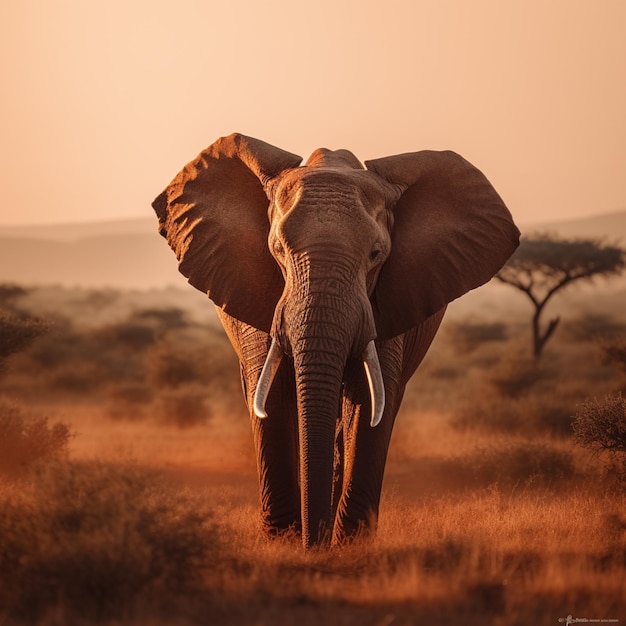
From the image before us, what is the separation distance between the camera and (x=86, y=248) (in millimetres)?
117500

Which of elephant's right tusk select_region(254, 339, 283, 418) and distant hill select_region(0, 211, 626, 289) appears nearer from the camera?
elephant's right tusk select_region(254, 339, 283, 418)

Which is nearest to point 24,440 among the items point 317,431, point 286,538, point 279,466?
point 279,466

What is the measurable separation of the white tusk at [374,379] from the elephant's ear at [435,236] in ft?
2.13

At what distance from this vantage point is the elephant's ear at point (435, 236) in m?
9.78

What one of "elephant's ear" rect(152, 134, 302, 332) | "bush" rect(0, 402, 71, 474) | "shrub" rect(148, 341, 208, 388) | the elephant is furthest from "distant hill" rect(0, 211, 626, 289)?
the elephant

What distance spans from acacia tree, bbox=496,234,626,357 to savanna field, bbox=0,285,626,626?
3513mm

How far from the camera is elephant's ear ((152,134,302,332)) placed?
32.1 feet

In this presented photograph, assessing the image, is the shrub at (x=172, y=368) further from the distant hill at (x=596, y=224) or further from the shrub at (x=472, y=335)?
the distant hill at (x=596, y=224)

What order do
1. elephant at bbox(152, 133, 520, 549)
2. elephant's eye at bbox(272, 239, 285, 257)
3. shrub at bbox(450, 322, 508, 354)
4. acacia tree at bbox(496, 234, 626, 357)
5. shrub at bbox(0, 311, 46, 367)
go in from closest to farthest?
elephant at bbox(152, 133, 520, 549), elephant's eye at bbox(272, 239, 285, 257), shrub at bbox(0, 311, 46, 367), acacia tree at bbox(496, 234, 626, 357), shrub at bbox(450, 322, 508, 354)

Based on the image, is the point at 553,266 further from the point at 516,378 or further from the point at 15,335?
the point at 15,335

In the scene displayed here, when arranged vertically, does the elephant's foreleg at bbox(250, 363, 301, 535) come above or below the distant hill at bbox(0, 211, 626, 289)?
below

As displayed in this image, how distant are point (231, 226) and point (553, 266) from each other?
20711 mm

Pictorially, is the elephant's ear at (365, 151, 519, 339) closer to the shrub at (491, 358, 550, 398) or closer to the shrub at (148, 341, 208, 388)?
the shrub at (491, 358, 550, 398)

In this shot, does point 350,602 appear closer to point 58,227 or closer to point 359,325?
point 359,325
